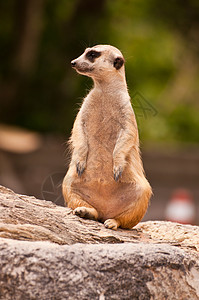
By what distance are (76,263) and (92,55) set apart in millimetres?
1846

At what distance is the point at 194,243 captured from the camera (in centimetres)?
466

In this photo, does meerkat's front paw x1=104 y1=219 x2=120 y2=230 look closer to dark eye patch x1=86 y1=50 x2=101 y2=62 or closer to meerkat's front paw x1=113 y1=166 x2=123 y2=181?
meerkat's front paw x1=113 y1=166 x2=123 y2=181


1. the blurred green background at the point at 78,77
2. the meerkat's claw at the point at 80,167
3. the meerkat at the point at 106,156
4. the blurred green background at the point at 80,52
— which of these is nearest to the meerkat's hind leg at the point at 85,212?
the meerkat at the point at 106,156

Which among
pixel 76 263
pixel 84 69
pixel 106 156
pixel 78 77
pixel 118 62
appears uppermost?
pixel 118 62

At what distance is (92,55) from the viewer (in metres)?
4.50

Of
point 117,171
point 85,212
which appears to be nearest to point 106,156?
point 117,171

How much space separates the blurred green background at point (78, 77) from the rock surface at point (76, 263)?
7.49m

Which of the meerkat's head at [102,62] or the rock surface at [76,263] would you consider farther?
the meerkat's head at [102,62]

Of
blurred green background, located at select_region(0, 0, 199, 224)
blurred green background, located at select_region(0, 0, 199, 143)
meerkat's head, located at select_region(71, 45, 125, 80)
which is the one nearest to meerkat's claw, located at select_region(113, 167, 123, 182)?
meerkat's head, located at select_region(71, 45, 125, 80)

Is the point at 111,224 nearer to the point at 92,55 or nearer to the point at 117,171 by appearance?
the point at 117,171

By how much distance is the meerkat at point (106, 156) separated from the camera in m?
4.37

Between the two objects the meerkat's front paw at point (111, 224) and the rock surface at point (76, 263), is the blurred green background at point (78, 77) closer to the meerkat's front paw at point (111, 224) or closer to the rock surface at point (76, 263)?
the meerkat's front paw at point (111, 224)

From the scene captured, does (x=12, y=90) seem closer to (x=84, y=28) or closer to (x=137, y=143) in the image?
(x=84, y=28)

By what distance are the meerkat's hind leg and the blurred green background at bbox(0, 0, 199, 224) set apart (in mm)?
6953
